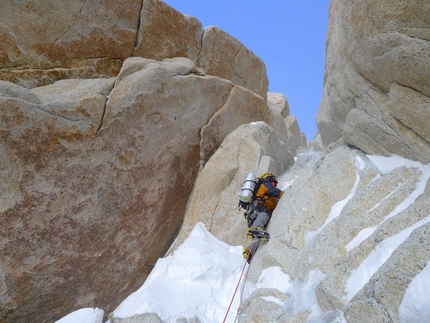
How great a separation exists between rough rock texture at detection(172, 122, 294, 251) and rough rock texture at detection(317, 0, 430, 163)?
4.23 m

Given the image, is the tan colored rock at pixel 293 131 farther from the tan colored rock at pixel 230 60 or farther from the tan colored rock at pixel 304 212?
the tan colored rock at pixel 304 212

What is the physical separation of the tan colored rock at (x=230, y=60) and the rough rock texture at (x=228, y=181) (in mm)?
4661

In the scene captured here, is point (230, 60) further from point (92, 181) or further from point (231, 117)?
point (92, 181)

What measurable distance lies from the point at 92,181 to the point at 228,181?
5.25 metres

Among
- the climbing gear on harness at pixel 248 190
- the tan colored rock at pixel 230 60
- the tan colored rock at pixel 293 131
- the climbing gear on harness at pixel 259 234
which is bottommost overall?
the climbing gear on harness at pixel 259 234

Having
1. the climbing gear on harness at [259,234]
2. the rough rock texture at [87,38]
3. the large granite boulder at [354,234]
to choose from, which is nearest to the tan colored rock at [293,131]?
the rough rock texture at [87,38]

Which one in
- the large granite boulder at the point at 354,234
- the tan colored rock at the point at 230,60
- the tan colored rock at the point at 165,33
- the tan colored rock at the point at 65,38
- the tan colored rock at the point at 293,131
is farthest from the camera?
the tan colored rock at the point at 293,131

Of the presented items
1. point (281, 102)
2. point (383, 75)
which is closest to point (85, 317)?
point (383, 75)

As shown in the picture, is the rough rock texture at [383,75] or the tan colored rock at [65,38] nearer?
the rough rock texture at [383,75]

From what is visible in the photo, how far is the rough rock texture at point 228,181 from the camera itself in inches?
494

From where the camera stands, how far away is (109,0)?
13977 mm

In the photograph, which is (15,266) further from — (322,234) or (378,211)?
(378,211)

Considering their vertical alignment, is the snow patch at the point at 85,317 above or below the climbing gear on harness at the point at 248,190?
below

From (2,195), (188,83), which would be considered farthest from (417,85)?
(2,195)
